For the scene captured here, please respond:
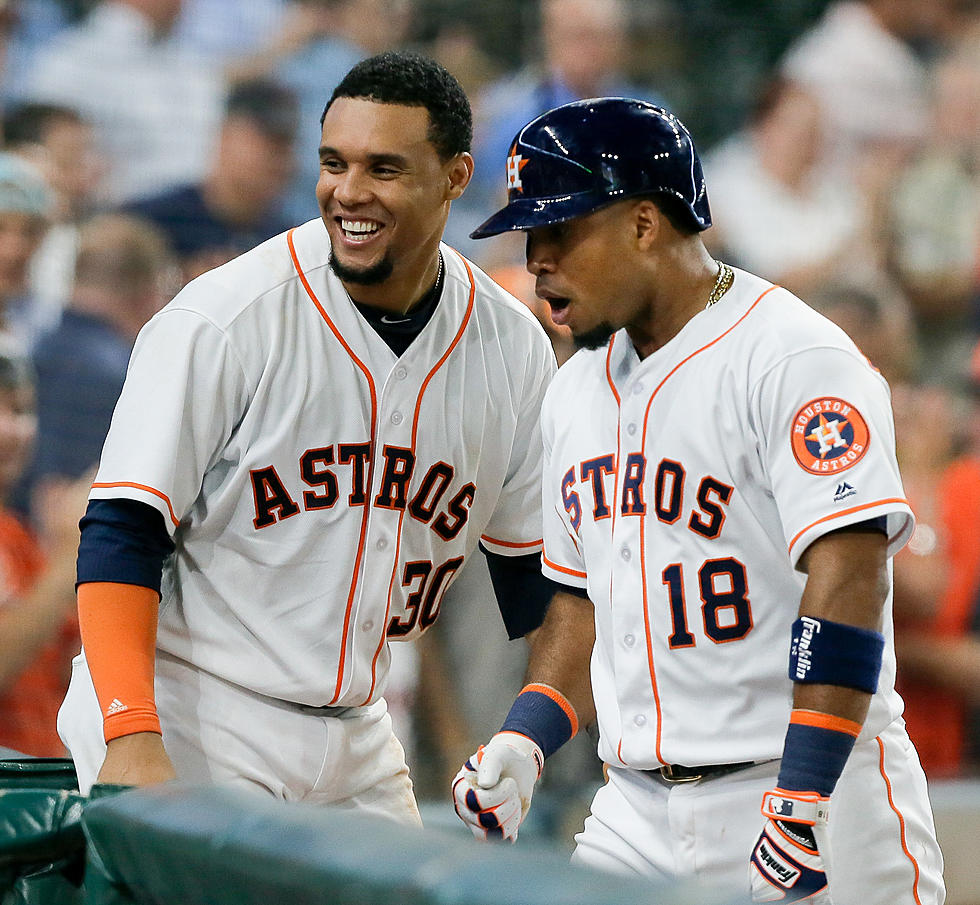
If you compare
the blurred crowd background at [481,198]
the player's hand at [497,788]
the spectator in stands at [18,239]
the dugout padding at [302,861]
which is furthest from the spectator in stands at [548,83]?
the dugout padding at [302,861]

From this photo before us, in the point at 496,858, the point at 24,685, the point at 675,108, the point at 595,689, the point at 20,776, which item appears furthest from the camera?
the point at 675,108

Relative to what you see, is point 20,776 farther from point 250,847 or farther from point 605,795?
point 605,795

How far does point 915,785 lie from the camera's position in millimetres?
1715

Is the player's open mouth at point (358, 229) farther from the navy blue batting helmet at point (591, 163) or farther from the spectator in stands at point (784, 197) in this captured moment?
the spectator in stands at point (784, 197)

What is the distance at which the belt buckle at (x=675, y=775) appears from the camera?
1.74m

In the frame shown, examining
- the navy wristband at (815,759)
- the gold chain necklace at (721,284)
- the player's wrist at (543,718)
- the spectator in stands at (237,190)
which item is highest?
Result: the spectator in stands at (237,190)

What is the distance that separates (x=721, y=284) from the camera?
5.99 ft

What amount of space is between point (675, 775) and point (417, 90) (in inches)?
38.7

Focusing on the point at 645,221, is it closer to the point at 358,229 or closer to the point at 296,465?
the point at 358,229

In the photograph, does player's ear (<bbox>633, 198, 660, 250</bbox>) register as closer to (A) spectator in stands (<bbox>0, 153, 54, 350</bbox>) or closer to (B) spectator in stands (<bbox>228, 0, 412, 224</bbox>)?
(A) spectator in stands (<bbox>0, 153, 54, 350</bbox>)

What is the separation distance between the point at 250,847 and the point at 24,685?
2.57 m

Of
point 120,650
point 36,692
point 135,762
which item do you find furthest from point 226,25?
point 135,762

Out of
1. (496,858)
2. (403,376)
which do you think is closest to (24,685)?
→ (403,376)

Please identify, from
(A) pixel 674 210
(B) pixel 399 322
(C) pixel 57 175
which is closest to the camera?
(A) pixel 674 210
